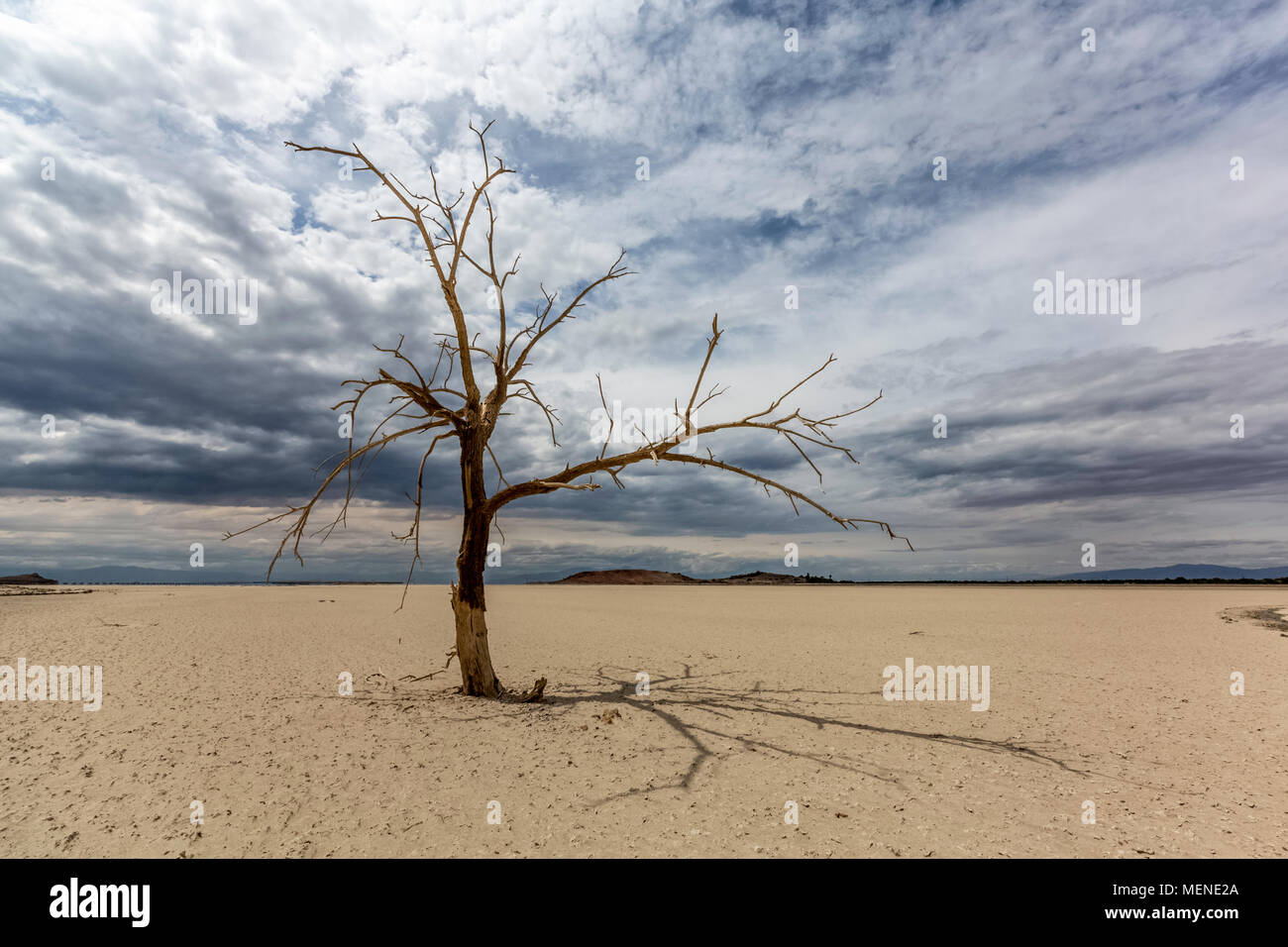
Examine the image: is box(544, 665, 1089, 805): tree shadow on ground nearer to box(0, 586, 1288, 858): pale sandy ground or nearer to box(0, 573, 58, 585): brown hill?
box(0, 586, 1288, 858): pale sandy ground

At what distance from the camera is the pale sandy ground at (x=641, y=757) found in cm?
466

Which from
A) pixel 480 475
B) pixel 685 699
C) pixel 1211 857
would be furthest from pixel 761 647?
pixel 1211 857

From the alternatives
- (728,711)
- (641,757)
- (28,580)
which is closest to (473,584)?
(641,757)

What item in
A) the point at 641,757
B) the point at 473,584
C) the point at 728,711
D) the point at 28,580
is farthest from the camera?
the point at 28,580

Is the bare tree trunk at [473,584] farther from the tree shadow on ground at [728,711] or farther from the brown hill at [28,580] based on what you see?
the brown hill at [28,580]

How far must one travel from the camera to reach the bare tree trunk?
8750mm

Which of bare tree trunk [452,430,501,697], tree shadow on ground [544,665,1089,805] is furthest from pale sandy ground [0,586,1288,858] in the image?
bare tree trunk [452,430,501,697]

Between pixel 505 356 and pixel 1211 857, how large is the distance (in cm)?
922

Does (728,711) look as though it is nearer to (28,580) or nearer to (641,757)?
(641,757)

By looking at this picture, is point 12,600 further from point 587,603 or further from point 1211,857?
point 1211,857

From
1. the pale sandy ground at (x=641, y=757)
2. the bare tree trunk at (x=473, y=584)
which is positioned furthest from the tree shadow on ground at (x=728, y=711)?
the bare tree trunk at (x=473, y=584)

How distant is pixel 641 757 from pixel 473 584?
3646 millimetres

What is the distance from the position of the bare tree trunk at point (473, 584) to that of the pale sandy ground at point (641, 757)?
49cm

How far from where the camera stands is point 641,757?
21.0ft
